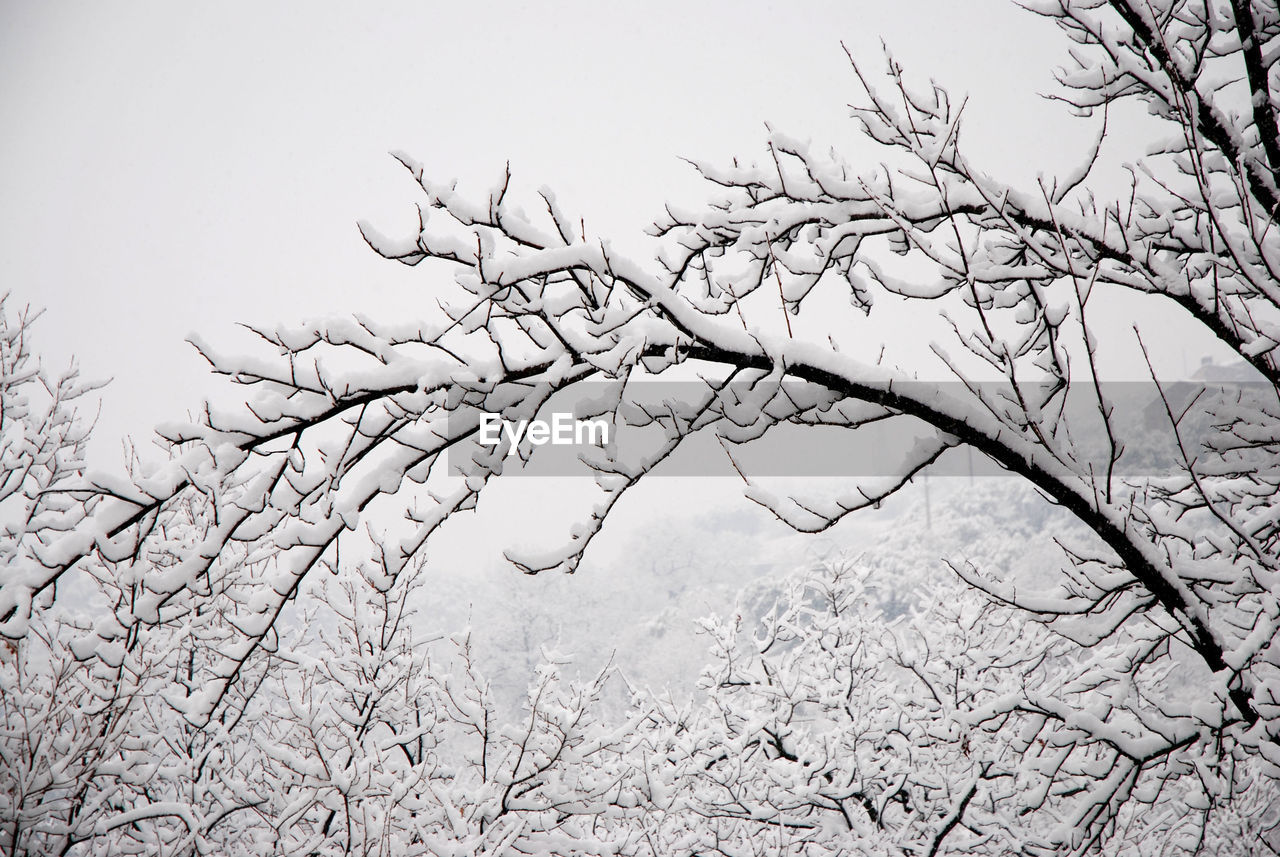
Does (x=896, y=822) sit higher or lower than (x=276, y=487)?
lower

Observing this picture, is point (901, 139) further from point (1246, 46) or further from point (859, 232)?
point (1246, 46)

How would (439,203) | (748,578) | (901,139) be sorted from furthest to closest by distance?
1. (748,578)
2. (901,139)
3. (439,203)

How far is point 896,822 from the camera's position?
8.66 meters

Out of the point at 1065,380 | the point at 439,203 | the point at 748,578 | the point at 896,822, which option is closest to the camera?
the point at 439,203

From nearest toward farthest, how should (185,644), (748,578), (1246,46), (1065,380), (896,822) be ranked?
(1065,380) < (1246,46) < (185,644) < (896,822) < (748,578)

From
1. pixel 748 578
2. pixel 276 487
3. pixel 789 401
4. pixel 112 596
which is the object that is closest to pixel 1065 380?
pixel 789 401

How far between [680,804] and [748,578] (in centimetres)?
4747

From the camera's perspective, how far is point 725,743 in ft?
29.4

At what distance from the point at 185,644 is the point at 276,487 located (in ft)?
22.9

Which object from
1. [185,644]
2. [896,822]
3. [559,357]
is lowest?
[896,822]

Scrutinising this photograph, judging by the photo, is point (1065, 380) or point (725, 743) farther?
point (725, 743)

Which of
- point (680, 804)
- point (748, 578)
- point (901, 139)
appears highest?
point (901, 139)

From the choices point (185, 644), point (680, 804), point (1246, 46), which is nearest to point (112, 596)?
point (185, 644)

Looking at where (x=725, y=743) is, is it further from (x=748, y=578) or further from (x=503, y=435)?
(x=748, y=578)
